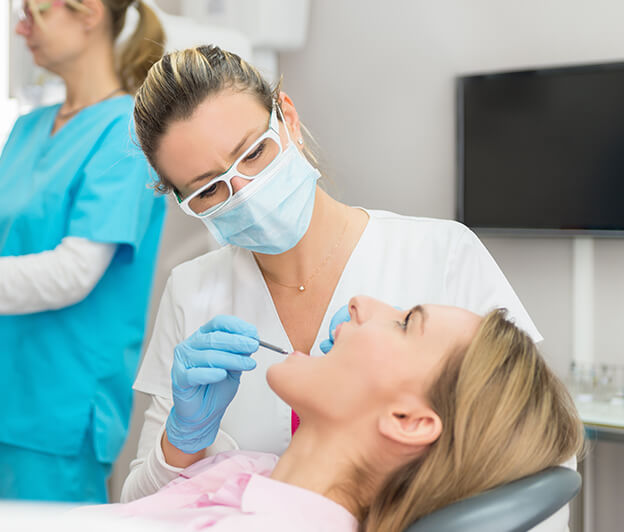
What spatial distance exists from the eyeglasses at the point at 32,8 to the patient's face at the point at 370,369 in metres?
1.17

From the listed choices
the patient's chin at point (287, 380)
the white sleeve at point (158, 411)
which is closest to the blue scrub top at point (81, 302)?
the white sleeve at point (158, 411)

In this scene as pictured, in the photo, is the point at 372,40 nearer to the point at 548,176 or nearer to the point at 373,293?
the point at 548,176

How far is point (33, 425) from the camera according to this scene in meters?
1.68

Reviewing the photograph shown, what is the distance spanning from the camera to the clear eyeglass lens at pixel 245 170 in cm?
112

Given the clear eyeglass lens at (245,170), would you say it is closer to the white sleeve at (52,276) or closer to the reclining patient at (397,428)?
the reclining patient at (397,428)

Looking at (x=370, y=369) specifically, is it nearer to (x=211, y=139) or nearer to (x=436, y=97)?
(x=211, y=139)

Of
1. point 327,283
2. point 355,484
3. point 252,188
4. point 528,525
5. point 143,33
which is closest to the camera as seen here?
point 528,525

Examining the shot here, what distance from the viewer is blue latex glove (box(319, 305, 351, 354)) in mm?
1075

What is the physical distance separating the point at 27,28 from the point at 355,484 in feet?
4.47

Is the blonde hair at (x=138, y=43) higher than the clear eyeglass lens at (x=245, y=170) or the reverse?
higher

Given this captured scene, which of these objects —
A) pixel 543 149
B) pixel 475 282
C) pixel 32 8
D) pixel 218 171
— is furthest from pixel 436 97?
pixel 218 171

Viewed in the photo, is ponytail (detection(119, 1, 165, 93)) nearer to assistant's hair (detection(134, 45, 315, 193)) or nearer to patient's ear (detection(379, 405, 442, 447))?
assistant's hair (detection(134, 45, 315, 193))

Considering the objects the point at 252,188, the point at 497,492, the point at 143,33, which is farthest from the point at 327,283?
the point at 143,33

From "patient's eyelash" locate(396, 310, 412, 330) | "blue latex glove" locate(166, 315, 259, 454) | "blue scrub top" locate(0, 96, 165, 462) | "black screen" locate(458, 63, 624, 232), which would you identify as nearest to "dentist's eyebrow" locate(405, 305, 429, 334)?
"patient's eyelash" locate(396, 310, 412, 330)
